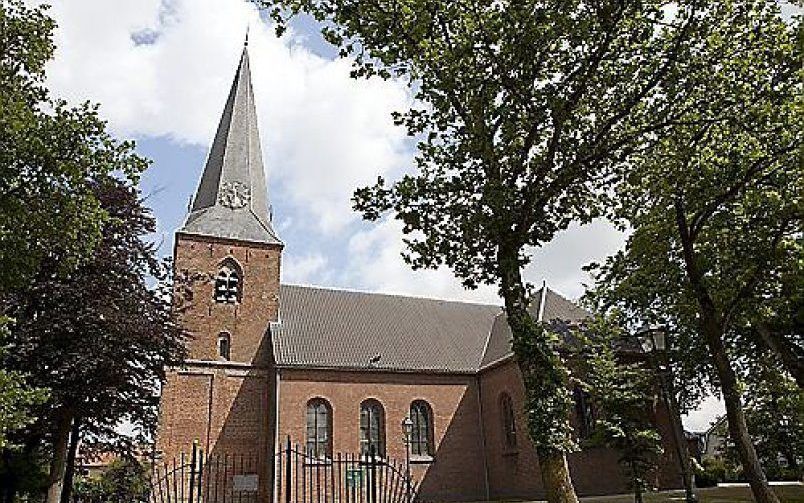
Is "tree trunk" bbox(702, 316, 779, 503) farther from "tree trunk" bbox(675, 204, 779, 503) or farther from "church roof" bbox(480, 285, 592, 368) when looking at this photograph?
"church roof" bbox(480, 285, 592, 368)

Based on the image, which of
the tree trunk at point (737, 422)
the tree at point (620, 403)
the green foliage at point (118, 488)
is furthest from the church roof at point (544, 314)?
the green foliage at point (118, 488)

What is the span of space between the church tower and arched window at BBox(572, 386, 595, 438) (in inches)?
522

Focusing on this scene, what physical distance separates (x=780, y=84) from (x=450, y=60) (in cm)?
717

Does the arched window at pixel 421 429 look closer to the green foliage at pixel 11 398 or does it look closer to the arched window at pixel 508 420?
the arched window at pixel 508 420

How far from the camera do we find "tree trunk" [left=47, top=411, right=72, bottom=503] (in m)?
15.6

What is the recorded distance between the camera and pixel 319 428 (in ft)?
93.4

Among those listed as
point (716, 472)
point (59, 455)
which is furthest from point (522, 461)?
point (59, 455)

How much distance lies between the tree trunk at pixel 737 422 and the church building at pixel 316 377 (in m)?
12.1

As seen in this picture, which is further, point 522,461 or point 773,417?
point 522,461

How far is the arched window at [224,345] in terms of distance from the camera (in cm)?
2892

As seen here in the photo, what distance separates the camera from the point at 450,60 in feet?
36.1

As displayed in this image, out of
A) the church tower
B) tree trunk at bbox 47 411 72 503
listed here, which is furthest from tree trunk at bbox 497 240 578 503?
the church tower

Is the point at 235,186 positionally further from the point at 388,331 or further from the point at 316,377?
the point at 388,331

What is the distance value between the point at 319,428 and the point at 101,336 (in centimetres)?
1475
